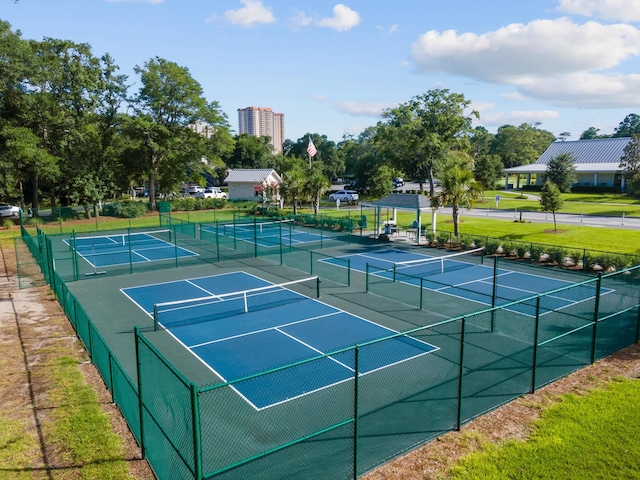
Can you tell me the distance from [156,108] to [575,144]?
68283mm

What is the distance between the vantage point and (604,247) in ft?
99.9

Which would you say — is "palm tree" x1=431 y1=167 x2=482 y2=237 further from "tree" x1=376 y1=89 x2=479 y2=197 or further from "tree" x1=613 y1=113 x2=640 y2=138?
"tree" x1=613 y1=113 x2=640 y2=138

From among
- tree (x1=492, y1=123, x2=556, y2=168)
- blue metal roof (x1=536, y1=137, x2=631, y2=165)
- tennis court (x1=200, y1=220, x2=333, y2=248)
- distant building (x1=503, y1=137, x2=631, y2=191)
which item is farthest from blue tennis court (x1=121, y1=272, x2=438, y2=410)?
tree (x1=492, y1=123, x2=556, y2=168)

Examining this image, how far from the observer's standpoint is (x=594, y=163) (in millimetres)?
75000

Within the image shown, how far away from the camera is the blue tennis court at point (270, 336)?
1284 cm

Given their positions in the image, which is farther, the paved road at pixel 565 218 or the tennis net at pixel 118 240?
the paved road at pixel 565 218

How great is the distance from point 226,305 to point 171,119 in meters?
40.9

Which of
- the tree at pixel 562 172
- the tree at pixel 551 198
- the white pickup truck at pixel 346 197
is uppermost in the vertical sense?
the tree at pixel 562 172

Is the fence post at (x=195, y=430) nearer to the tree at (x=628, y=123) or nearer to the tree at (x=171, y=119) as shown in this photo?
the tree at (x=171, y=119)

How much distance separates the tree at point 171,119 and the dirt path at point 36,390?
35578mm

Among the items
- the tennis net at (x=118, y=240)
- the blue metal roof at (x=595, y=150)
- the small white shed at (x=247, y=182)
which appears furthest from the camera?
the blue metal roof at (x=595, y=150)

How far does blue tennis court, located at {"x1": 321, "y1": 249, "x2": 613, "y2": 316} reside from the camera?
776 inches

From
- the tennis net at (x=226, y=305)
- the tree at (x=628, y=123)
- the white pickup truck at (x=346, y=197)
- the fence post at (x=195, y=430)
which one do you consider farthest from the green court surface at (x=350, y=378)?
the tree at (x=628, y=123)

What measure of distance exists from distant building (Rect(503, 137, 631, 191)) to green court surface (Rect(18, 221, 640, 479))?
54.8m
